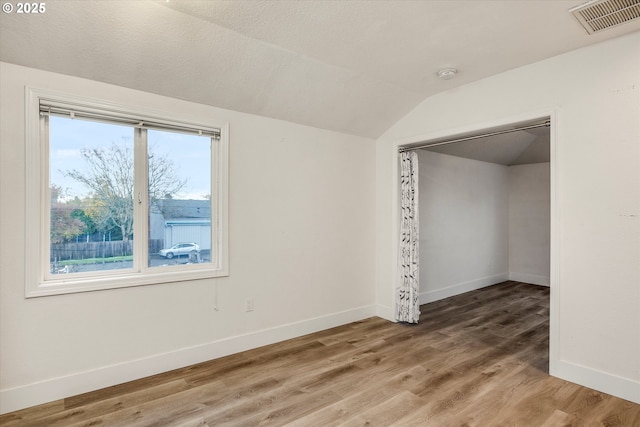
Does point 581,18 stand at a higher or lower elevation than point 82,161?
higher

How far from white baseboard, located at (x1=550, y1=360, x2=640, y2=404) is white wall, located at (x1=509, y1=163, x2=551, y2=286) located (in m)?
3.80

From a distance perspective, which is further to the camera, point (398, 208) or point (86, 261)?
point (398, 208)

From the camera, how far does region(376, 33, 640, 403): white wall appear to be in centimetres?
233

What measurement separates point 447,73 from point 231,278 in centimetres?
272

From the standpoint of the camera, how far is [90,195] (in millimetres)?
2547

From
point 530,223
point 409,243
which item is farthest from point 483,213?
point 409,243

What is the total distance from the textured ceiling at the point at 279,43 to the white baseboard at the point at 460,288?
117 inches

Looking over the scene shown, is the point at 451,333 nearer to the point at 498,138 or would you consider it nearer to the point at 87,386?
the point at 498,138

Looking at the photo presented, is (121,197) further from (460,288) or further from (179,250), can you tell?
(460,288)

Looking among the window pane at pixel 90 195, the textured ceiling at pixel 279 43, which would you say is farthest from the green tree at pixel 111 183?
the textured ceiling at pixel 279 43

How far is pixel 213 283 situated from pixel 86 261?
3.22 feet

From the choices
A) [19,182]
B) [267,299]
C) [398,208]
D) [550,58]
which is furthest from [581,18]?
[19,182]

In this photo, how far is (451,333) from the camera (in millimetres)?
3609

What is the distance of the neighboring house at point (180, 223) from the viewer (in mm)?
2830
